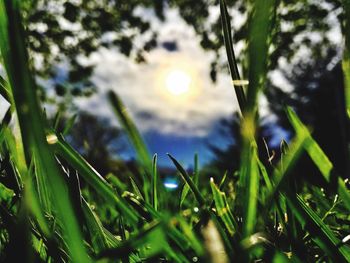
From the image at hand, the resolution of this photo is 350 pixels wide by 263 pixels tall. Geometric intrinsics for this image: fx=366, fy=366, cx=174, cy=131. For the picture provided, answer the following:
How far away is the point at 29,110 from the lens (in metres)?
0.15

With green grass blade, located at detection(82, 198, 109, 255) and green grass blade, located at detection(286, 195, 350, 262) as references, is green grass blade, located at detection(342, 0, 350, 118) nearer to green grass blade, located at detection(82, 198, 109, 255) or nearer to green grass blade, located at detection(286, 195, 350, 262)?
green grass blade, located at detection(286, 195, 350, 262)

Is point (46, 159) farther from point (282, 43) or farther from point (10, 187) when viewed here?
point (282, 43)

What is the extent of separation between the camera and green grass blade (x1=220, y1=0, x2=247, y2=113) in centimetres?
25

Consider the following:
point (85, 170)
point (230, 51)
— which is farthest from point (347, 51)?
point (85, 170)

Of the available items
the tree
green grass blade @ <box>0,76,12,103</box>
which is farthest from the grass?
the tree

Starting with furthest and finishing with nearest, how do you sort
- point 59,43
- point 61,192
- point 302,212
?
1. point 59,43
2. point 302,212
3. point 61,192

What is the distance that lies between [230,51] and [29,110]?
0.15m

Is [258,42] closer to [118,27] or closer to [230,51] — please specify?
[230,51]

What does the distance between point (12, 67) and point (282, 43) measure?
438cm

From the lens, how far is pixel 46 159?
153mm

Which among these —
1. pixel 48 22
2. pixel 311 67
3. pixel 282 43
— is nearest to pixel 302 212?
pixel 282 43

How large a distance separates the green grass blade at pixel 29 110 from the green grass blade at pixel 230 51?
136 mm

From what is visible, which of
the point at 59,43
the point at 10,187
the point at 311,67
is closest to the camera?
the point at 10,187

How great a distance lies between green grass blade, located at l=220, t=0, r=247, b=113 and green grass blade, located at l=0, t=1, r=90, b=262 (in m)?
0.14
